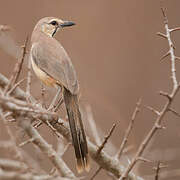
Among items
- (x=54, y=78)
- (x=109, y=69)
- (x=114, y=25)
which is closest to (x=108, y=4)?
(x=114, y=25)

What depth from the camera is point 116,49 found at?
217 inches

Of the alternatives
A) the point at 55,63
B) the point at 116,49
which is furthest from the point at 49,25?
the point at 116,49

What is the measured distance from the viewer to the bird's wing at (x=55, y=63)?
2662 mm

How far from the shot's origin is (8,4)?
17.9 feet

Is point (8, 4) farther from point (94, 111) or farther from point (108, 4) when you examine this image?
point (94, 111)

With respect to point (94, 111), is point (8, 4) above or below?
above

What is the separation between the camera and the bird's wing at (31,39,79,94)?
266cm

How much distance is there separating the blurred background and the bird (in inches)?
→ 71.7

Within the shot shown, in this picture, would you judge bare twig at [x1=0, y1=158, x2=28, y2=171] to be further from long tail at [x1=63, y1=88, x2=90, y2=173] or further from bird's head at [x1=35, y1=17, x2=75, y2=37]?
bird's head at [x1=35, y1=17, x2=75, y2=37]

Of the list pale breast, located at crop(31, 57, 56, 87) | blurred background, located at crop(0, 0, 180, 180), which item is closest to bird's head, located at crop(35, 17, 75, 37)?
pale breast, located at crop(31, 57, 56, 87)

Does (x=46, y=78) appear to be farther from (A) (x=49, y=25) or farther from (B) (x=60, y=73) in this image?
(A) (x=49, y=25)

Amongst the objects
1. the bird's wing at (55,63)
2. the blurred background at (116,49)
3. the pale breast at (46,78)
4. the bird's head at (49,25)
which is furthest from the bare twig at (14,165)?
the blurred background at (116,49)

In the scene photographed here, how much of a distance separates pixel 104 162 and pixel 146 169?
2.63 meters

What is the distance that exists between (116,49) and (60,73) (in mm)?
2861
